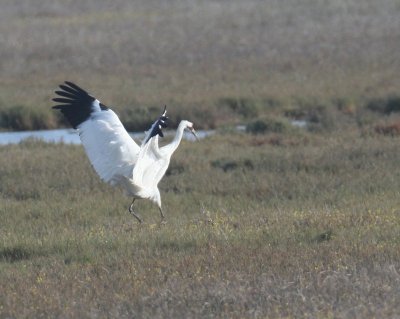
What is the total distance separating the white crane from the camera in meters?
9.88

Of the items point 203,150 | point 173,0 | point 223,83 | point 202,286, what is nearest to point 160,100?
point 223,83

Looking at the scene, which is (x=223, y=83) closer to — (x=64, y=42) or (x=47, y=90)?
(x=47, y=90)

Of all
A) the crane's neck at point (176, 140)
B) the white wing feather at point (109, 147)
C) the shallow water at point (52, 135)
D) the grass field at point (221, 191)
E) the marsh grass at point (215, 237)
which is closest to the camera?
the marsh grass at point (215, 237)

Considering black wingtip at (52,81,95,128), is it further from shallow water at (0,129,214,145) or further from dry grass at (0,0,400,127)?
dry grass at (0,0,400,127)

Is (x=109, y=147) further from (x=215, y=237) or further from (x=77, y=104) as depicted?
(x=215, y=237)

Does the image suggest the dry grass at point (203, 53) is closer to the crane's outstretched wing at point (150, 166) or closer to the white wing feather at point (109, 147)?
the crane's outstretched wing at point (150, 166)

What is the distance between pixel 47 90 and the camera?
24.0m

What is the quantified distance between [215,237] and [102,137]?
74.5 inches

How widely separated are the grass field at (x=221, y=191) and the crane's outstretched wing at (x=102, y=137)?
1.74ft

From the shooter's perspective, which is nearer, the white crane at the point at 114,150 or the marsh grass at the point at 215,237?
the marsh grass at the point at 215,237

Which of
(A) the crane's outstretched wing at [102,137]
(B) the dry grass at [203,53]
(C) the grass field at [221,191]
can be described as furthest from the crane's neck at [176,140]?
(B) the dry grass at [203,53]

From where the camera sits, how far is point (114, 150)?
32.4ft

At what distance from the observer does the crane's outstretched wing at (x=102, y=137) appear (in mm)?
9875

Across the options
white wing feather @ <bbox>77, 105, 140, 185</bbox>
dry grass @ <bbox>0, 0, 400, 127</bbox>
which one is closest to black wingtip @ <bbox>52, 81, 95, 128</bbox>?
white wing feather @ <bbox>77, 105, 140, 185</bbox>
